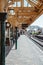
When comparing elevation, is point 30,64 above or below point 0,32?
below

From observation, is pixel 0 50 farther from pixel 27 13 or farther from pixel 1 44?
pixel 27 13

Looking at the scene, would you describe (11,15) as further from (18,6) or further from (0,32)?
(0,32)

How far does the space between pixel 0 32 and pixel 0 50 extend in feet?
2.01

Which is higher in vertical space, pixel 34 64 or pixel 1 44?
pixel 1 44

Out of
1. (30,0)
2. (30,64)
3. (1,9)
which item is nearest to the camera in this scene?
(1,9)

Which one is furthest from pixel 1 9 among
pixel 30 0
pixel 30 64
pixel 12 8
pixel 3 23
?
pixel 12 8

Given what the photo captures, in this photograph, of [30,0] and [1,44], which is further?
[30,0]

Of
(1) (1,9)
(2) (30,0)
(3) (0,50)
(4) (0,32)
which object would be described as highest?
(2) (30,0)

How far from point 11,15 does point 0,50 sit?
469 inches

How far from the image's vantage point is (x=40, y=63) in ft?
48.5

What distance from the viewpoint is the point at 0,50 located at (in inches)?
320

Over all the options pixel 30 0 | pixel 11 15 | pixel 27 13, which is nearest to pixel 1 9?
pixel 30 0

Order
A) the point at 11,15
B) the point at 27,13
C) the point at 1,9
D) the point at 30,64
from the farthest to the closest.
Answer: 1. the point at 11,15
2. the point at 27,13
3. the point at 30,64
4. the point at 1,9

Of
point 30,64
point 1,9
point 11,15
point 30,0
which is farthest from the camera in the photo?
point 11,15
